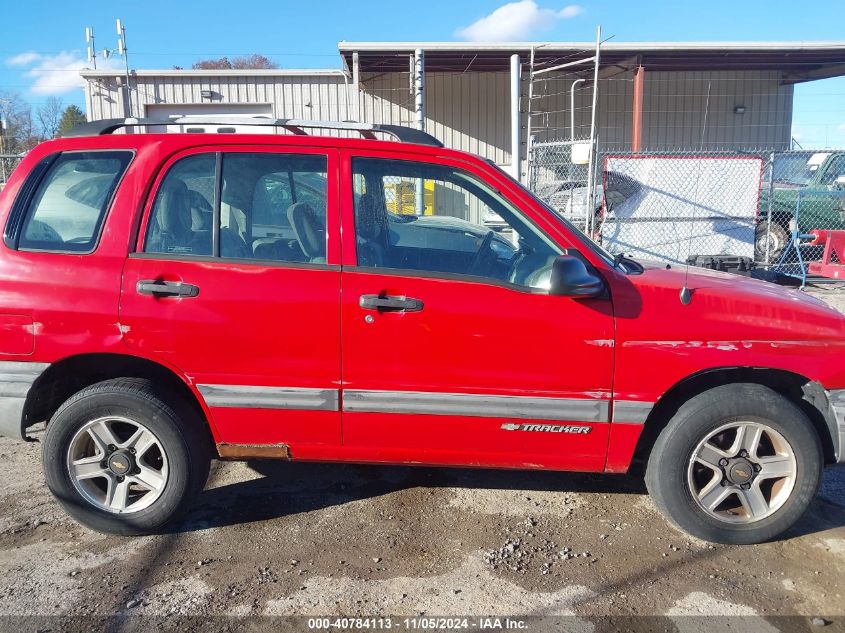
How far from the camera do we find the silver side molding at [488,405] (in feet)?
10.4

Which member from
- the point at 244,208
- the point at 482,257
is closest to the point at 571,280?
the point at 482,257

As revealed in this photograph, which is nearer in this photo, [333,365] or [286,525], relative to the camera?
[333,365]

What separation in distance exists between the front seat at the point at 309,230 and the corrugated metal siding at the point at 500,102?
15.7 meters

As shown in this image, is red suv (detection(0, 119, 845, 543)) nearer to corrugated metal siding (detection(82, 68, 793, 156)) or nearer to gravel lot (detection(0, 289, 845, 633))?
gravel lot (detection(0, 289, 845, 633))

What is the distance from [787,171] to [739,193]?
3.81 metres

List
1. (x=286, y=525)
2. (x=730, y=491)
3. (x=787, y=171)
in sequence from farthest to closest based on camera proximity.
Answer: (x=787, y=171), (x=286, y=525), (x=730, y=491)

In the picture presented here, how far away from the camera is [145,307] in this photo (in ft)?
10.3

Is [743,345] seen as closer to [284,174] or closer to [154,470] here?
[284,174]

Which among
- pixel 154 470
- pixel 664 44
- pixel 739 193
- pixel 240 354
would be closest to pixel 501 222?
pixel 240 354

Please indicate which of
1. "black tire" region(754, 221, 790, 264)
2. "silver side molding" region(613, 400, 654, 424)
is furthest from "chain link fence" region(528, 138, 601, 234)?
"silver side molding" region(613, 400, 654, 424)

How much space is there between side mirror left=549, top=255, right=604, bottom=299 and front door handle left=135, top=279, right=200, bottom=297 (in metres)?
1.69

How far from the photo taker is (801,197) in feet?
40.5

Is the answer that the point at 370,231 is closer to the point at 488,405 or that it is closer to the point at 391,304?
the point at 391,304

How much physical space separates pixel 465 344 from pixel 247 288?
3.52 feet
